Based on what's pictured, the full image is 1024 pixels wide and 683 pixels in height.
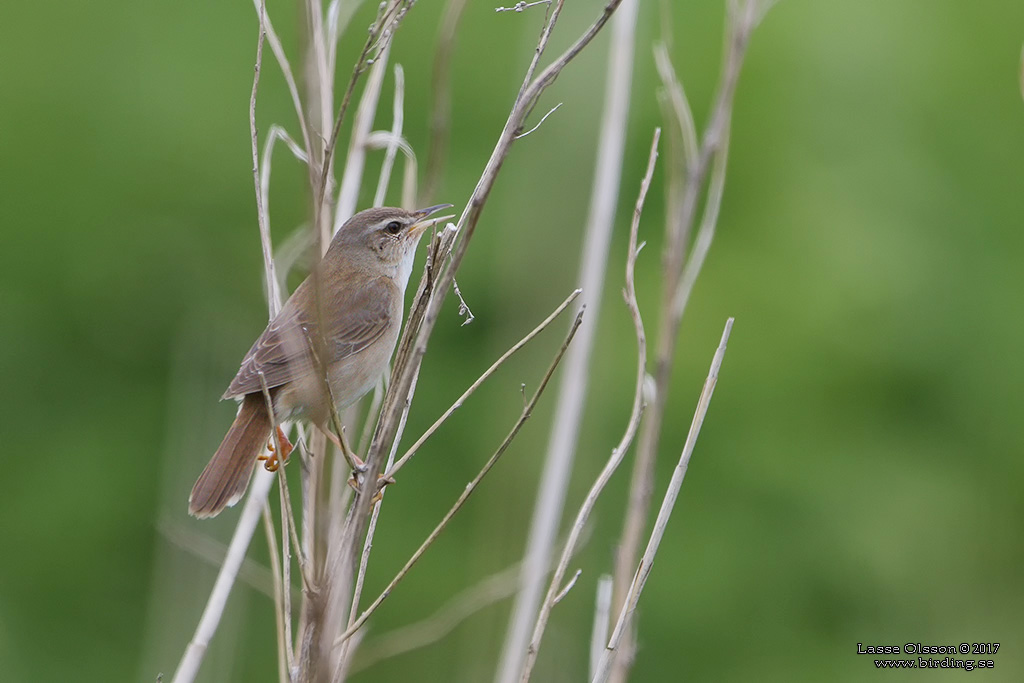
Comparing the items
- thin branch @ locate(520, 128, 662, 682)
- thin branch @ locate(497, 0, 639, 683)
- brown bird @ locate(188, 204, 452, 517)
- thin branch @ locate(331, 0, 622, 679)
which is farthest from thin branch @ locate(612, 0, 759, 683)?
thin branch @ locate(331, 0, 622, 679)

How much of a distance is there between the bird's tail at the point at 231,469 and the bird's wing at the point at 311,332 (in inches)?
5.1

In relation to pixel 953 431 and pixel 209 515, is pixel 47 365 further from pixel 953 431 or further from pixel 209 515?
pixel 953 431

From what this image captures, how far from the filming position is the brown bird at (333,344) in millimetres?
2650

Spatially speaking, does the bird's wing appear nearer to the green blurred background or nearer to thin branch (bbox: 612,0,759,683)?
the green blurred background

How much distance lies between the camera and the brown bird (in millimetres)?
2650

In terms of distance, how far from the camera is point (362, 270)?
3395 millimetres

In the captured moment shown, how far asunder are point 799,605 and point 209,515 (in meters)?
2.78

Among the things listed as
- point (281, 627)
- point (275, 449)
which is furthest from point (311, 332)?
point (281, 627)

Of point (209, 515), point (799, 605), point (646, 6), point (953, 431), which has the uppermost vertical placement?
point (646, 6)

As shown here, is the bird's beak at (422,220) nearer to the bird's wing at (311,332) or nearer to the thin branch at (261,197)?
the bird's wing at (311,332)

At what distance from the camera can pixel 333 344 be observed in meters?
3.10

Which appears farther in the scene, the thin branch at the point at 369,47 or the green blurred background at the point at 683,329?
the green blurred background at the point at 683,329

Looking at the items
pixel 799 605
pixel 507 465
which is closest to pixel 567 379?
pixel 507 465

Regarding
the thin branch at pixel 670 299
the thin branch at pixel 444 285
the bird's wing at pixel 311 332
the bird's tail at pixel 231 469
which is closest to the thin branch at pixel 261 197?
the bird's wing at pixel 311 332
